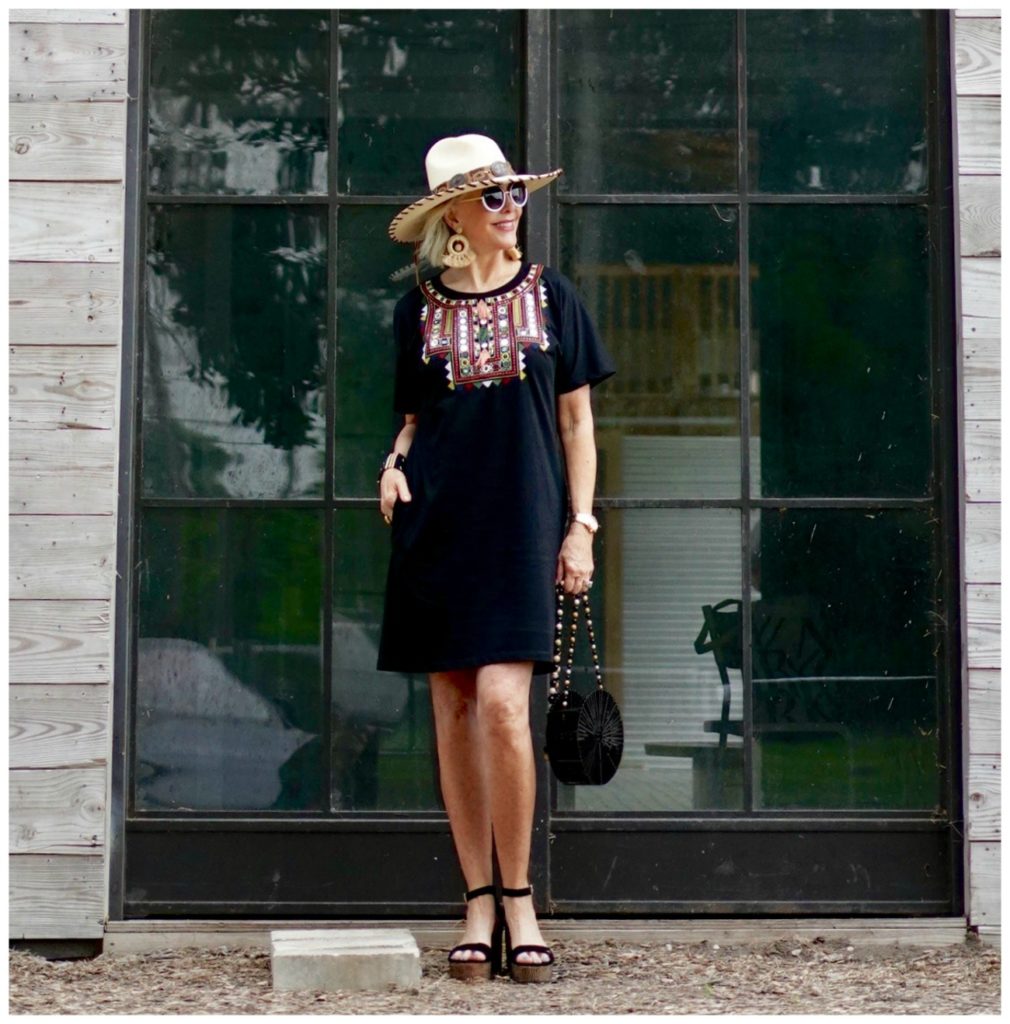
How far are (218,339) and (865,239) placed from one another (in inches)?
71.5

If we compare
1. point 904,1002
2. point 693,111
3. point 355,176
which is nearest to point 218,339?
point 355,176

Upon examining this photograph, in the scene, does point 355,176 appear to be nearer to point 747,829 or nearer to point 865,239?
point 865,239

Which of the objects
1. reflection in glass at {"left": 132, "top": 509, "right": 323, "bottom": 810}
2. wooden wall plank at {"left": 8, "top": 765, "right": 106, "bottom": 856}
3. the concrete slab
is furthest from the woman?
wooden wall plank at {"left": 8, "top": 765, "right": 106, "bottom": 856}

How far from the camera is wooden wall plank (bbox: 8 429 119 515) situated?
14.8 feet

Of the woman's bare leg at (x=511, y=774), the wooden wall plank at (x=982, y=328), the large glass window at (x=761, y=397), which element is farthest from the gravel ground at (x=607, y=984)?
the wooden wall plank at (x=982, y=328)

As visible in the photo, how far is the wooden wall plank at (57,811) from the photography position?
4.48 m

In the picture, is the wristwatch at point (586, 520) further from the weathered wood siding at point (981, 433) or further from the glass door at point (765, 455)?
the weathered wood siding at point (981, 433)

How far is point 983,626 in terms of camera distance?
4520mm

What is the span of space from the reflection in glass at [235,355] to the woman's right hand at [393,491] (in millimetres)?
572

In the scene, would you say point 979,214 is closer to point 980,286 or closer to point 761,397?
point 980,286

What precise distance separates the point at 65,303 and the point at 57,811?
1351 millimetres

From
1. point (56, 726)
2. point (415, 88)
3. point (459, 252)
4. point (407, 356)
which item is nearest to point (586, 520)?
point (407, 356)

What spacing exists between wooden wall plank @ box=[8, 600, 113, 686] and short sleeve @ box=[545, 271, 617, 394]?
1.41 m

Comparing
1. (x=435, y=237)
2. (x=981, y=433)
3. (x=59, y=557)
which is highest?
(x=435, y=237)
